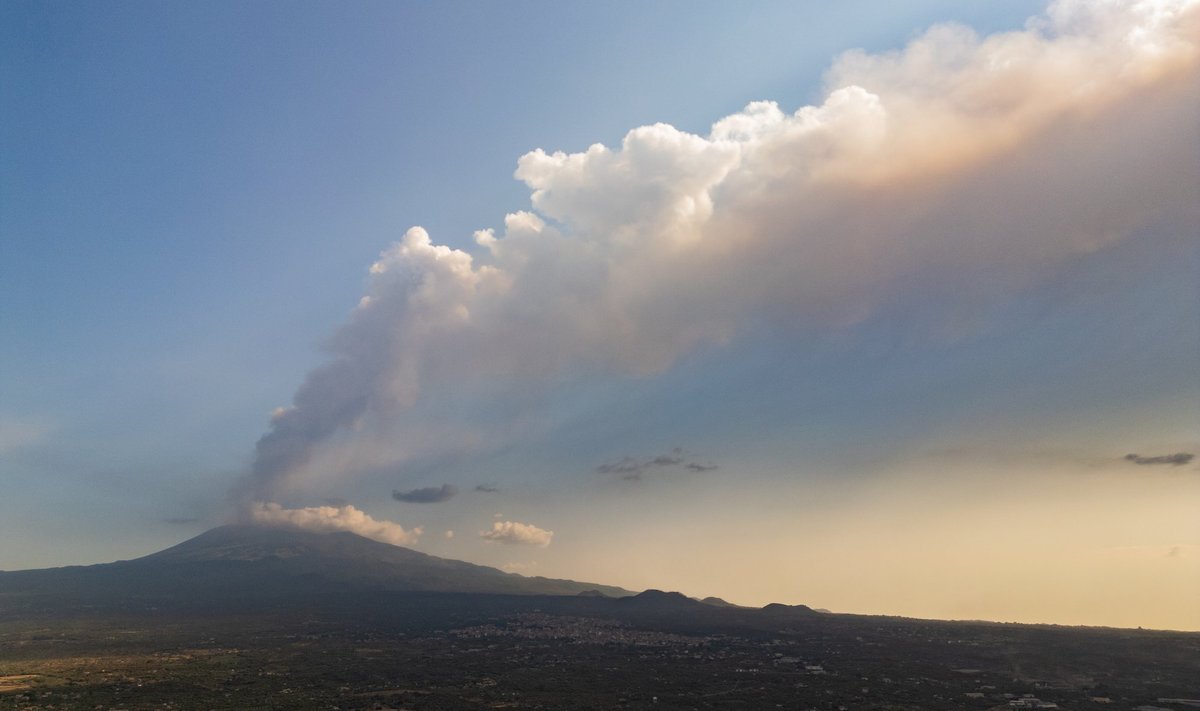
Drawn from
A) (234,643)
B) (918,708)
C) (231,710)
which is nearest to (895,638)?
(918,708)

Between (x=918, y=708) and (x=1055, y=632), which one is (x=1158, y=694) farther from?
(x=1055, y=632)

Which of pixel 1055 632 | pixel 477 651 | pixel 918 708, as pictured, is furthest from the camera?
pixel 1055 632

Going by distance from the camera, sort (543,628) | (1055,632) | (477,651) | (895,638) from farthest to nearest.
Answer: (543,628)
(1055,632)
(895,638)
(477,651)

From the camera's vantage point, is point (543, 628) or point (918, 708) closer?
point (918, 708)

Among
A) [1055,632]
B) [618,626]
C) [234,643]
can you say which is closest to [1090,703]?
[1055,632]

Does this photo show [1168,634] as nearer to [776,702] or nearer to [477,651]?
[776,702]

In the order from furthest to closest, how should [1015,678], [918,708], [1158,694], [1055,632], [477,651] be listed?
[1055,632]
[477,651]
[1015,678]
[1158,694]
[918,708]
